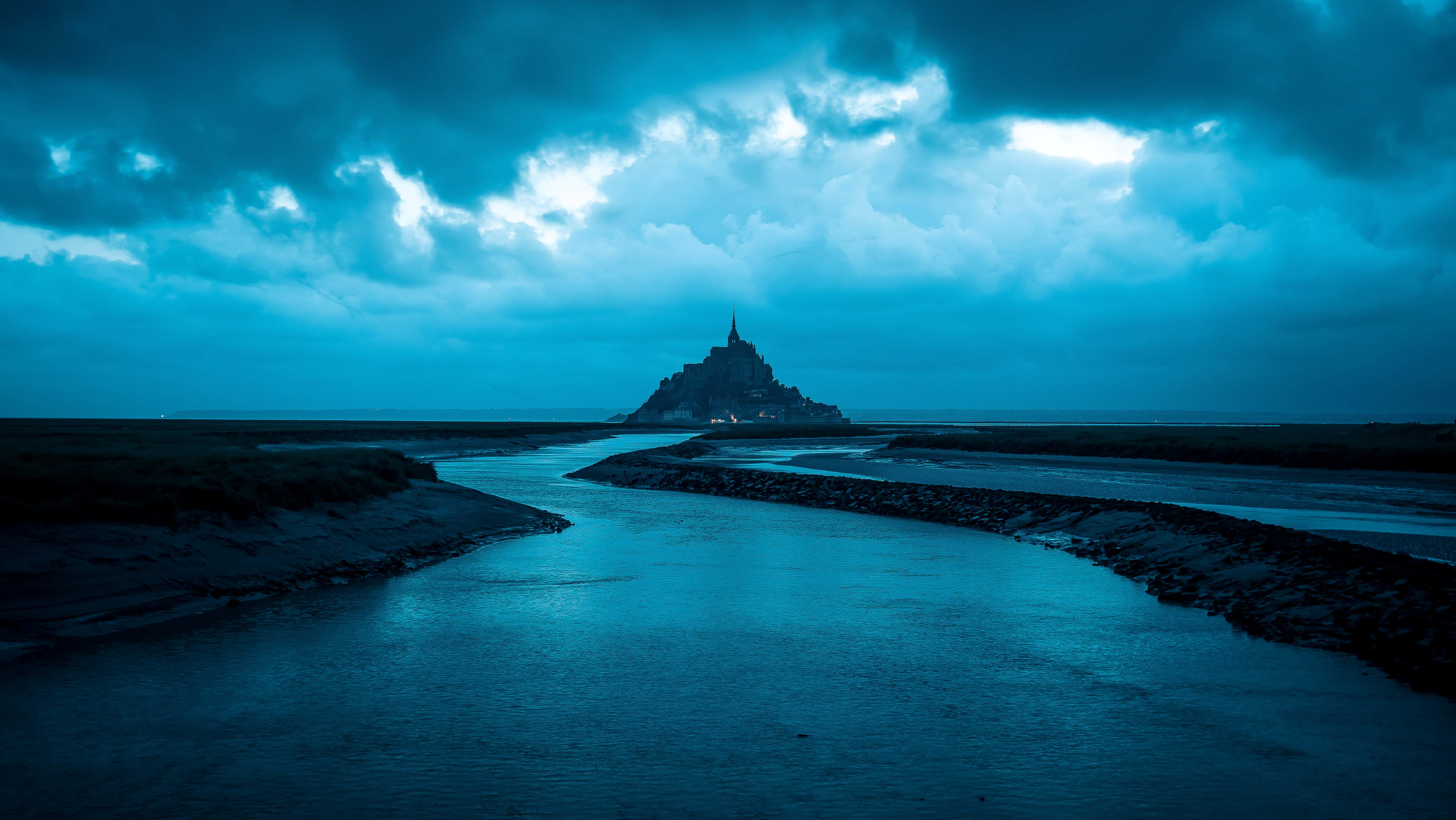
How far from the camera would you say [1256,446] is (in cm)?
5147

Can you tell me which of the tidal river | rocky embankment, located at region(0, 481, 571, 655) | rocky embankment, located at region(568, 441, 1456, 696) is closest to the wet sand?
rocky embankment, located at region(568, 441, 1456, 696)

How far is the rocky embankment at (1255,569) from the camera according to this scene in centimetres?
1091

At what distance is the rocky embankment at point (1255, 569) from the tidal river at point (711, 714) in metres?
0.64

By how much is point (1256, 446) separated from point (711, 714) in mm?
53726

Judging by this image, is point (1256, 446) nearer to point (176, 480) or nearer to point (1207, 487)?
point (1207, 487)

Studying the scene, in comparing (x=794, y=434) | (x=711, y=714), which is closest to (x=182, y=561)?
(x=711, y=714)

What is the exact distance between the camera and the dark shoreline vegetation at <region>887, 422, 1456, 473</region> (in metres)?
42.1

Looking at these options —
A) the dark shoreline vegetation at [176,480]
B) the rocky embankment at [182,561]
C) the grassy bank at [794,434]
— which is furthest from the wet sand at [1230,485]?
the grassy bank at [794,434]

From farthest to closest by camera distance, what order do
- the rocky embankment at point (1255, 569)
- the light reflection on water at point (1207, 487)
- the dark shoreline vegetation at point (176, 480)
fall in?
the light reflection on water at point (1207, 487), the dark shoreline vegetation at point (176, 480), the rocky embankment at point (1255, 569)

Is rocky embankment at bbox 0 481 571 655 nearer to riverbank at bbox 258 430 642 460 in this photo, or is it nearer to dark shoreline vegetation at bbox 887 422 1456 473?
riverbank at bbox 258 430 642 460

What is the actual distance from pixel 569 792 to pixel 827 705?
3.33 meters

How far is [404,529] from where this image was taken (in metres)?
20.5

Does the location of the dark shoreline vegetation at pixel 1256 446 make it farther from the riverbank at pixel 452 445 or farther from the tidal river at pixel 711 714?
the riverbank at pixel 452 445

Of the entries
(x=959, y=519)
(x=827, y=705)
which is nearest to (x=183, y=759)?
(x=827, y=705)
